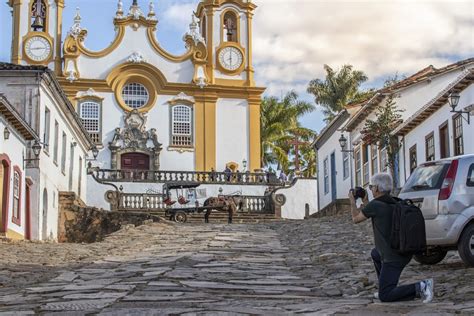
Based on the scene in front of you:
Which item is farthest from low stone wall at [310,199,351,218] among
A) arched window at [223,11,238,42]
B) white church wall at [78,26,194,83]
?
arched window at [223,11,238,42]

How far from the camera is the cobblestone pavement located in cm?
855

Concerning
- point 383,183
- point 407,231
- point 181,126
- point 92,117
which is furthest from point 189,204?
point 407,231

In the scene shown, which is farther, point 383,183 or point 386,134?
point 386,134

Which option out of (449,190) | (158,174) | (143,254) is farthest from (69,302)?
(158,174)

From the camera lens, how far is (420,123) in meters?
27.4

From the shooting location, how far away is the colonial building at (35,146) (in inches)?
988

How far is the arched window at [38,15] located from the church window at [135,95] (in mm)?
5526

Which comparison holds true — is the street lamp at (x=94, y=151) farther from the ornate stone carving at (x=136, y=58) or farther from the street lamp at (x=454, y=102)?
the street lamp at (x=454, y=102)

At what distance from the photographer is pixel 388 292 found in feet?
29.0

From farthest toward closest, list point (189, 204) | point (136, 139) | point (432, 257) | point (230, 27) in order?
point (230, 27) < point (136, 139) < point (189, 204) < point (432, 257)

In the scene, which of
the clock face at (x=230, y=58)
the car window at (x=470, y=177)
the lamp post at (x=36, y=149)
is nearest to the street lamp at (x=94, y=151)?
the clock face at (x=230, y=58)

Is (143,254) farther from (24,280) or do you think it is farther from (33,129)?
(33,129)

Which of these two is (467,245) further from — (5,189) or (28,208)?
(28,208)

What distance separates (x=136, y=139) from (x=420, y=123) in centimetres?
2269
